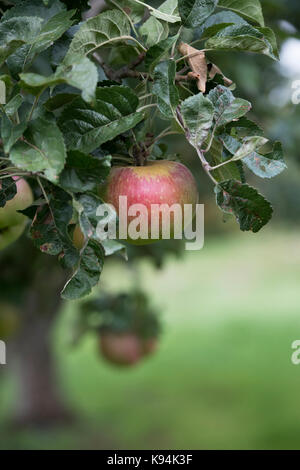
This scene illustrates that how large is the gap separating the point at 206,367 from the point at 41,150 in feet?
21.5

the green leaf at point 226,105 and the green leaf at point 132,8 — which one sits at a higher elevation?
the green leaf at point 132,8

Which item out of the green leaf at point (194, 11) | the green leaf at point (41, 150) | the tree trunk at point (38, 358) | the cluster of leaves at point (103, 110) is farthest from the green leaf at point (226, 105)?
the tree trunk at point (38, 358)

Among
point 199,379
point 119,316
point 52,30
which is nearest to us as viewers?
point 52,30

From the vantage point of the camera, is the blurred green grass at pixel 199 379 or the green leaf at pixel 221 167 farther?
the blurred green grass at pixel 199 379

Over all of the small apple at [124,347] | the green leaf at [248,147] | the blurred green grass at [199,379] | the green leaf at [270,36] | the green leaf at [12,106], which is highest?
the green leaf at [270,36]

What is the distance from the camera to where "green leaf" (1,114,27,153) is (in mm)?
705

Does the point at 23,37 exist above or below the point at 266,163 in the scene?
above

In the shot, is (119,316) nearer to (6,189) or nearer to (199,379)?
(6,189)

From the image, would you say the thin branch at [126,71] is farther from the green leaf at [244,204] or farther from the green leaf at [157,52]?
the green leaf at [244,204]

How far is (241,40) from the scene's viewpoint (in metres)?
0.80

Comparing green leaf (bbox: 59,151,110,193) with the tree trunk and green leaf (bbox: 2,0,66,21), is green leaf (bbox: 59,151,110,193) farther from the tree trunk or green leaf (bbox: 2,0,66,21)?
the tree trunk

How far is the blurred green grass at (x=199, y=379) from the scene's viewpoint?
5.00m

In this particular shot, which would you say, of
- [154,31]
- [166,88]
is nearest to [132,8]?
[154,31]

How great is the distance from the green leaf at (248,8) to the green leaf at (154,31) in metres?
0.10
